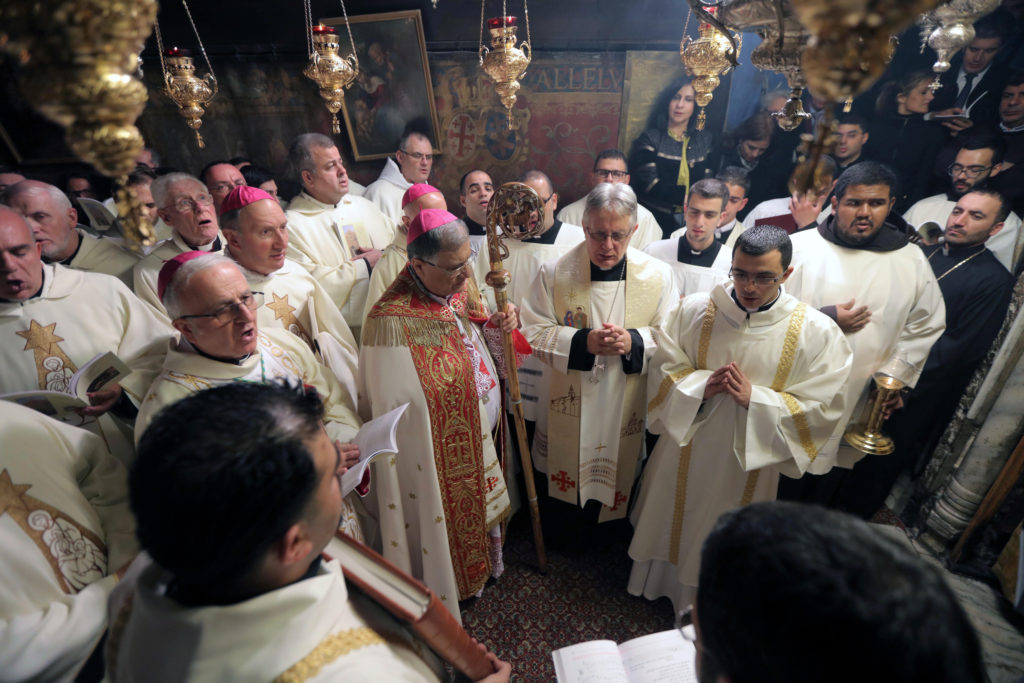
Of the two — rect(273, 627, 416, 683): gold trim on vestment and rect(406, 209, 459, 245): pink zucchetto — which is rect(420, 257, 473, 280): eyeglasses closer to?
rect(406, 209, 459, 245): pink zucchetto

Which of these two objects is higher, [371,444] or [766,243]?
[766,243]

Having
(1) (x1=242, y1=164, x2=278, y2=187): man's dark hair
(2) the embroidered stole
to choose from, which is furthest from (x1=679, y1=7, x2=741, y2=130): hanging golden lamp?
(1) (x1=242, y1=164, x2=278, y2=187): man's dark hair

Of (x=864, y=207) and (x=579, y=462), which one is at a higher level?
(x=864, y=207)

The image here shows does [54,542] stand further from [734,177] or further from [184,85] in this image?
[734,177]

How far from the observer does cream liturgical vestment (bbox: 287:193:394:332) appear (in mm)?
4332

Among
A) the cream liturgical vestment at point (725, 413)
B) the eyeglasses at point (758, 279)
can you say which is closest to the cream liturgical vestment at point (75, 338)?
the cream liturgical vestment at point (725, 413)

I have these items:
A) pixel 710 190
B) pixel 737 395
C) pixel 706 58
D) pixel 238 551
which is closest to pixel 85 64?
pixel 238 551

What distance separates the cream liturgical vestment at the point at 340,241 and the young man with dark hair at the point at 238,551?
3.29m

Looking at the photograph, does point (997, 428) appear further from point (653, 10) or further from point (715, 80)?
point (653, 10)

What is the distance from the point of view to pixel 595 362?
3377mm

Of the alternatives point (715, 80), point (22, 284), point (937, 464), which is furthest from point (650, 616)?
point (22, 284)

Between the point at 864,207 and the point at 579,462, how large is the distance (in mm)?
2688

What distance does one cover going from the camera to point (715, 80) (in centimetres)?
348

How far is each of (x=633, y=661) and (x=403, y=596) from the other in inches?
43.8
